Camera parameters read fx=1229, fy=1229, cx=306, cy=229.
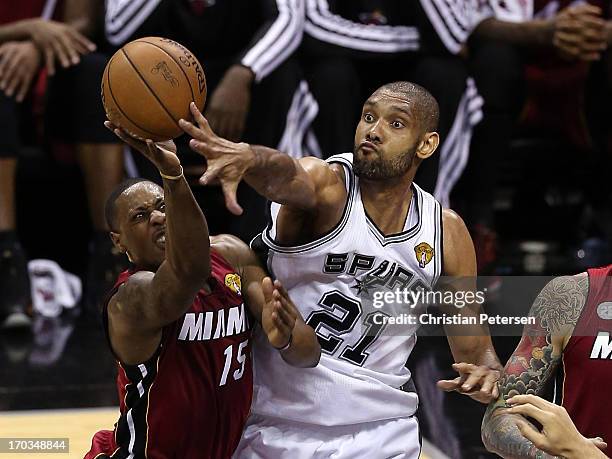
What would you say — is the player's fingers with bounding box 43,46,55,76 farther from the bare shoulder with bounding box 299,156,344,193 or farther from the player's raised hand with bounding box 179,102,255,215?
the player's raised hand with bounding box 179,102,255,215

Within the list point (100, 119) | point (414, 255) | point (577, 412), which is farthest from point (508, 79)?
point (577, 412)

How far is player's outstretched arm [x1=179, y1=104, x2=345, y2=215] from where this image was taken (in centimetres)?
265

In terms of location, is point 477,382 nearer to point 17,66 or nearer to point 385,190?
point 385,190

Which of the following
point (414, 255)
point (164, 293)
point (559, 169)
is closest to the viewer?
point (164, 293)

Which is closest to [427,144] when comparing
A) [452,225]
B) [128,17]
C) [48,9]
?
[452,225]

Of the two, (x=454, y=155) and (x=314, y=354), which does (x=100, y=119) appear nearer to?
(x=454, y=155)

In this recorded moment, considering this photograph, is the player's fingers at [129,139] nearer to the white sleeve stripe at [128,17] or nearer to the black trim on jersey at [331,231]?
the black trim on jersey at [331,231]

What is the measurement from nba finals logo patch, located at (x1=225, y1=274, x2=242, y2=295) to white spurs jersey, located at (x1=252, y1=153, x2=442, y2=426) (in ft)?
0.36

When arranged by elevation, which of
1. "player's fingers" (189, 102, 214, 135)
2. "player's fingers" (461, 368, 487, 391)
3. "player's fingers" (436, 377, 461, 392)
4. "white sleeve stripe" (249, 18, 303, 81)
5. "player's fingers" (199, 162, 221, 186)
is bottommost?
"white sleeve stripe" (249, 18, 303, 81)

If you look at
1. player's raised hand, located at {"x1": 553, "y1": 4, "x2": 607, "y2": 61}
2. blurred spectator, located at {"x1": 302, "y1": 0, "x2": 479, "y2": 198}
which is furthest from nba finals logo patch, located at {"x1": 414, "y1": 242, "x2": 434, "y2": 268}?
player's raised hand, located at {"x1": 553, "y1": 4, "x2": 607, "y2": 61}

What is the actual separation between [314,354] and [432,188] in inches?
79.2

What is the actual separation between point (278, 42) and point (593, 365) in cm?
249

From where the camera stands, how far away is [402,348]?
11.4 feet

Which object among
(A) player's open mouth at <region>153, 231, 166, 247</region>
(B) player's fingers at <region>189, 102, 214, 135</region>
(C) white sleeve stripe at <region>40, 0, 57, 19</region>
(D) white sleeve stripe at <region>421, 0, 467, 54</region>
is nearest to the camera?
(B) player's fingers at <region>189, 102, 214, 135</region>
